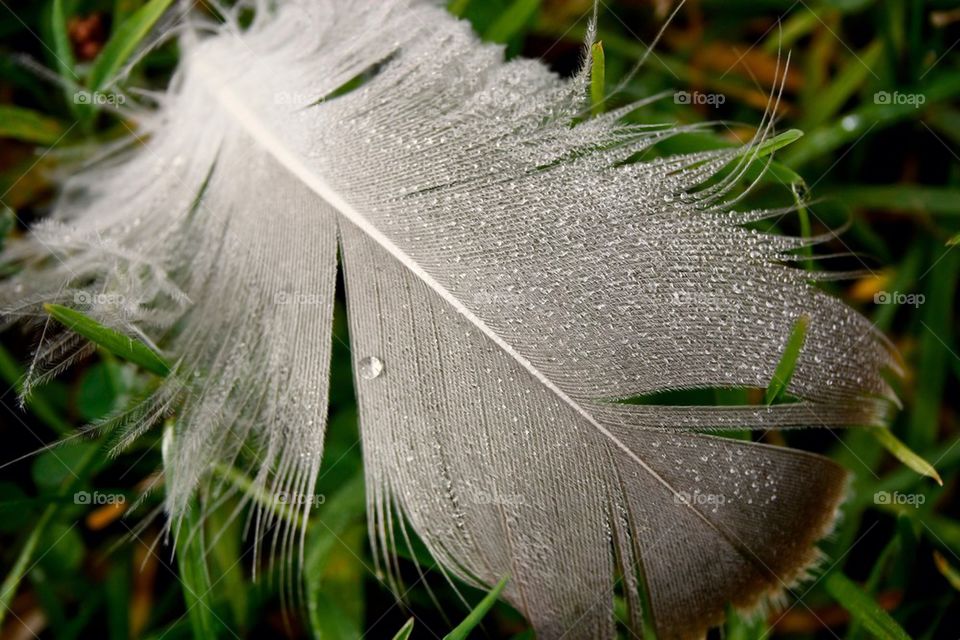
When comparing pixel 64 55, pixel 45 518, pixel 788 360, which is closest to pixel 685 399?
pixel 788 360

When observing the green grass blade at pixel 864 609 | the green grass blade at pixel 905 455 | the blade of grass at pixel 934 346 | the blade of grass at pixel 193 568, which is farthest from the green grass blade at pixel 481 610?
the blade of grass at pixel 934 346

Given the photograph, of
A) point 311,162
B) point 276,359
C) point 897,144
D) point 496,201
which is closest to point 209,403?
point 276,359

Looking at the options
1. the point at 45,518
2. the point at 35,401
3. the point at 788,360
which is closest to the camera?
the point at 788,360

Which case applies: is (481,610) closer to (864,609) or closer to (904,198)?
(864,609)

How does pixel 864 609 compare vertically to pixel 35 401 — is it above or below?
below

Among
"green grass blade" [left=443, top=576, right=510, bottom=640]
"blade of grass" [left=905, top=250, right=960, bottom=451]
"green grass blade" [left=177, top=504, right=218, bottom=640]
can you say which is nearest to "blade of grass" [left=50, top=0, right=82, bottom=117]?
"green grass blade" [left=177, top=504, right=218, bottom=640]

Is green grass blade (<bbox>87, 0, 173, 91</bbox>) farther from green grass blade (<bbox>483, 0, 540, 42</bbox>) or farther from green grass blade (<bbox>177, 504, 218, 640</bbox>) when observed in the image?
green grass blade (<bbox>177, 504, 218, 640</bbox>)

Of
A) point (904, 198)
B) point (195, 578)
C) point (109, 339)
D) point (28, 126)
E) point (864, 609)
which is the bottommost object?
point (864, 609)

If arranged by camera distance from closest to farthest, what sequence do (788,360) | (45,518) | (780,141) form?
(788,360) < (780,141) < (45,518)
